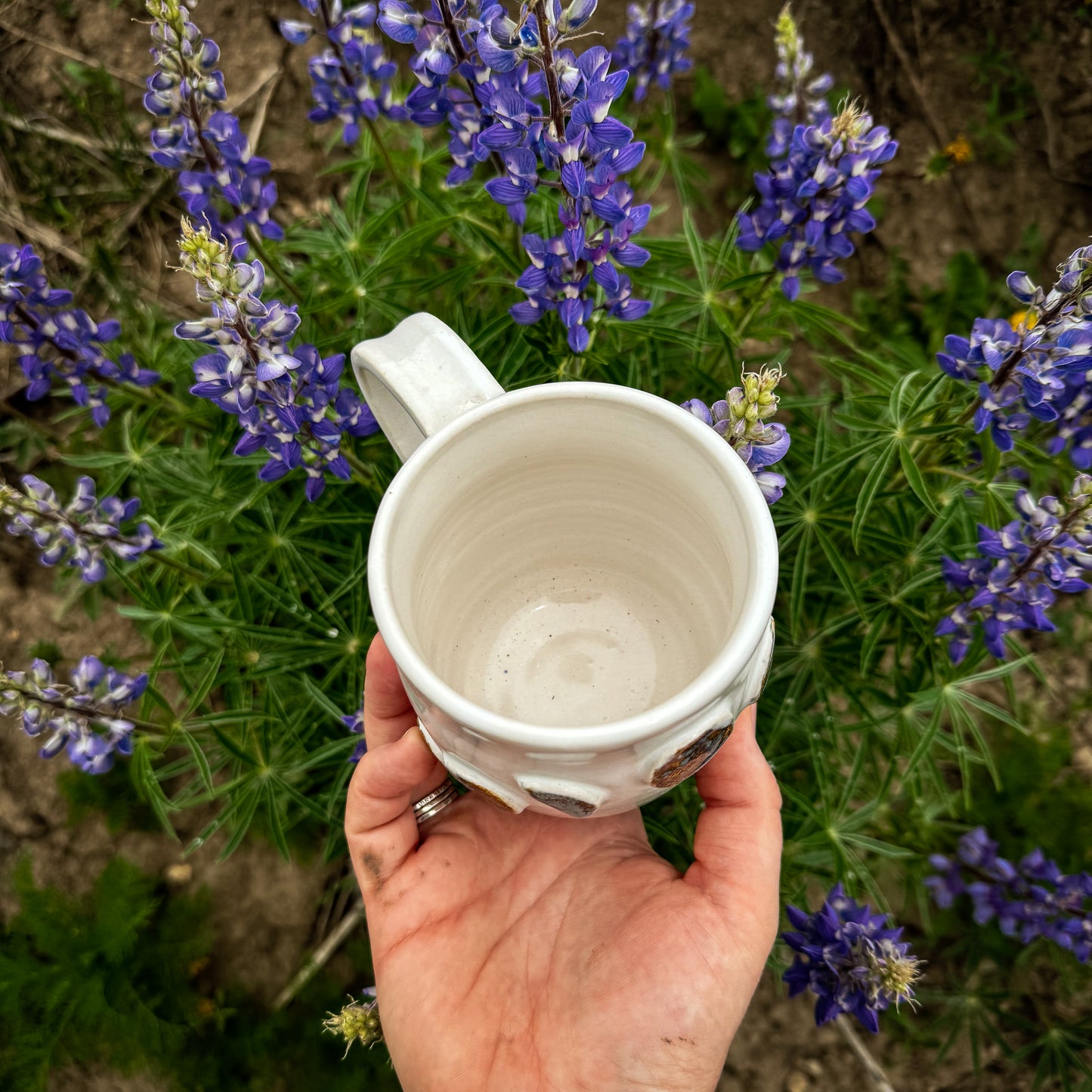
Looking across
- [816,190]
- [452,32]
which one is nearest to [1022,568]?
[816,190]

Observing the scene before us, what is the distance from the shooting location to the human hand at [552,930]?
1.84 metres

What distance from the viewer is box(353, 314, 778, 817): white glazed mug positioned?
1430 mm

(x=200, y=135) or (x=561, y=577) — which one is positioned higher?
(x=200, y=135)

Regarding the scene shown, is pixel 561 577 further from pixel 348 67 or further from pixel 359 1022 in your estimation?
pixel 348 67

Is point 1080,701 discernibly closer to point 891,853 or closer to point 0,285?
point 891,853

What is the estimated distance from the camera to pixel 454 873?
2084 mm

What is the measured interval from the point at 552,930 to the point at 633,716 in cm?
85

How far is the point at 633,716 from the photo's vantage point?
1517 millimetres

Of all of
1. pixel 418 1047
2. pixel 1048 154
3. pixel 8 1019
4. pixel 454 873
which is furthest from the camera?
pixel 1048 154

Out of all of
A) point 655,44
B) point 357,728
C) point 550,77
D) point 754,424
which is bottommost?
point 357,728

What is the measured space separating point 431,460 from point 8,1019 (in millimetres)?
2847

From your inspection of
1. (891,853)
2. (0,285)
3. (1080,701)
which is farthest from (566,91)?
(1080,701)

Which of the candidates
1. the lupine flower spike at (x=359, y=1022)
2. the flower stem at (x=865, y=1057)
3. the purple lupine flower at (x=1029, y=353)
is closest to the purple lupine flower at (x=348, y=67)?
the purple lupine flower at (x=1029, y=353)

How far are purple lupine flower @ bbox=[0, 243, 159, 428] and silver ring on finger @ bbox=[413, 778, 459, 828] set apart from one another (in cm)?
139
